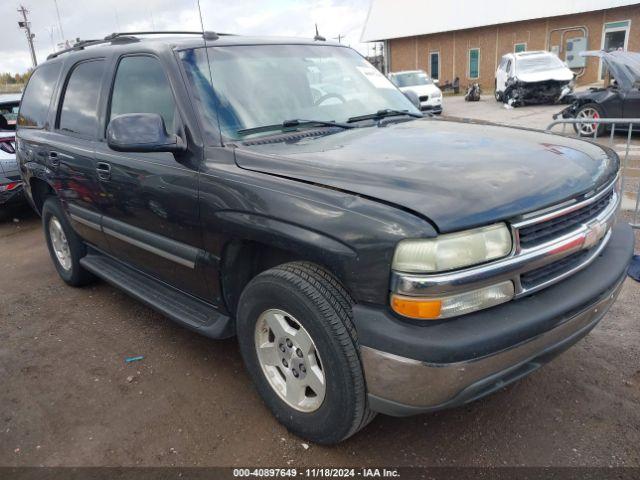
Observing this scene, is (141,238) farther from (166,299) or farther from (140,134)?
(140,134)

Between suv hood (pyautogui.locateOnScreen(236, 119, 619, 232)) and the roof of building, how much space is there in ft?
94.1

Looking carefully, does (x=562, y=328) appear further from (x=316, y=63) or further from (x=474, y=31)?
(x=474, y=31)

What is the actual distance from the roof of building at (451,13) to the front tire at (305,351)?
29.8 m

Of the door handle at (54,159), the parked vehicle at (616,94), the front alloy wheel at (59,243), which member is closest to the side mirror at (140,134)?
the door handle at (54,159)

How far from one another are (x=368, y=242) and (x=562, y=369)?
1818mm

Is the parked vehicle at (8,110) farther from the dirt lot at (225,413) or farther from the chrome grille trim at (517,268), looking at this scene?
the chrome grille trim at (517,268)

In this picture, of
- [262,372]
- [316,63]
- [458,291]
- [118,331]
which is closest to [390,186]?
[458,291]

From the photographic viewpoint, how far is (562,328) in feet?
7.02

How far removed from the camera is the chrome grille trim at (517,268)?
75.1 inches

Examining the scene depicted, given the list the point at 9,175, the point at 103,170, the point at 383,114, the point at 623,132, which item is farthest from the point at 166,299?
the point at 623,132

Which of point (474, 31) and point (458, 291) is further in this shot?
point (474, 31)

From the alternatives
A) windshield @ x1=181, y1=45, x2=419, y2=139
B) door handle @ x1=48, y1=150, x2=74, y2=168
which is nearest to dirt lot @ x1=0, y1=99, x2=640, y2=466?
door handle @ x1=48, y1=150, x2=74, y2=168

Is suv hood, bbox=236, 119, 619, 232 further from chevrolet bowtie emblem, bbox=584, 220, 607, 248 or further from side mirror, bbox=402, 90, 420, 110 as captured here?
side mirror, bbox=402, 90, 420, 110

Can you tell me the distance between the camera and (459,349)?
1884 millimetres
